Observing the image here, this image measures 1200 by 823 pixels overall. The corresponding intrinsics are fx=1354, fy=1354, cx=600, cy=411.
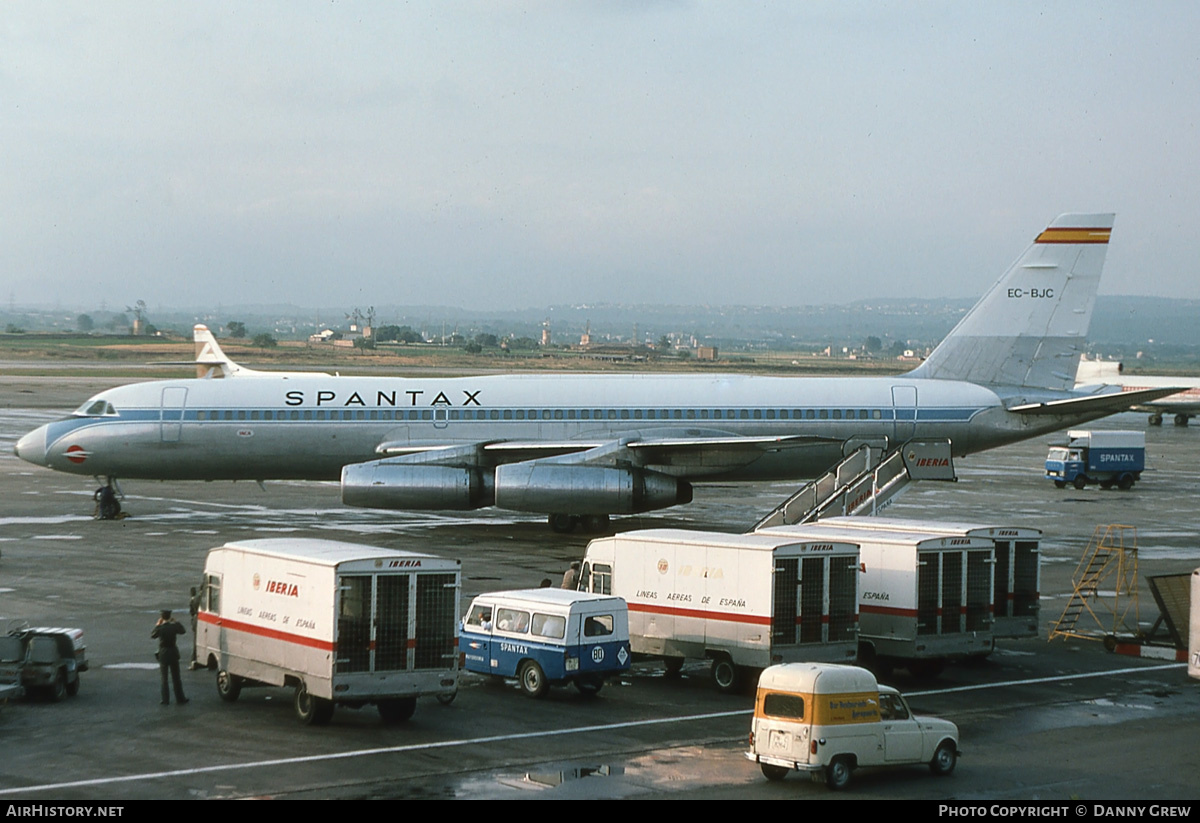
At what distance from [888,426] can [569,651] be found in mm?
25175

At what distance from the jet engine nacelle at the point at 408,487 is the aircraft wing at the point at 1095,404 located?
19.1 meters

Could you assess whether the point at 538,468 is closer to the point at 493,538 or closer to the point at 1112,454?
the point at 493,538

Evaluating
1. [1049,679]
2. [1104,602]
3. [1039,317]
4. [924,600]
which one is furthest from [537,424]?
[1049,679]

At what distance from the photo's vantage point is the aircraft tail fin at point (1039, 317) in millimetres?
48219

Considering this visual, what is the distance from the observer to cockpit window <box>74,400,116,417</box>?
4556 centimetres

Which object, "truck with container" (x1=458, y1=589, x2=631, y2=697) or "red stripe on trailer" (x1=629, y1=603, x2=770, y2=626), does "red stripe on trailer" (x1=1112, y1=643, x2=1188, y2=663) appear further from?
"truck with container" (x1=458, y1=589, x2=631, y2=697)

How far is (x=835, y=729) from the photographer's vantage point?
60.6ft

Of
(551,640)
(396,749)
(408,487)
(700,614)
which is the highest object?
(408,487)

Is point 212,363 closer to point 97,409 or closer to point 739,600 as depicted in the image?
point 97,409

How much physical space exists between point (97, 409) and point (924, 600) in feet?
100

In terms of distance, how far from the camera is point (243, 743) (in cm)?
2030

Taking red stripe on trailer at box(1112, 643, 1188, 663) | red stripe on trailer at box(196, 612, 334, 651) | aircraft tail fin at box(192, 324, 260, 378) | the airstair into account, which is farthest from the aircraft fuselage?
aircraft tail fin at box(192, 324, 260, 378)

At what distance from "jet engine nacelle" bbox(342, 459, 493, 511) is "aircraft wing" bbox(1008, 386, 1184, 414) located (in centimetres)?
1915
